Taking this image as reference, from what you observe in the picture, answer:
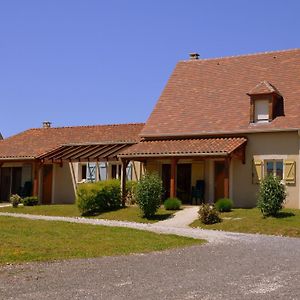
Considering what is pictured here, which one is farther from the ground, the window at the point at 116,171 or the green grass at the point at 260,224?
the window at the point at 116,171

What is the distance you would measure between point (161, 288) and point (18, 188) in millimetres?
26740

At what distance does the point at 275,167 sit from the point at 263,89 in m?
3.84

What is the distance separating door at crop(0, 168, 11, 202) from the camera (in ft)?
114

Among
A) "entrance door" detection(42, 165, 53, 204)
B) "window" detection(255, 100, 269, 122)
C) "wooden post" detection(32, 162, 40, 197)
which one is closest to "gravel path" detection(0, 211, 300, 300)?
"window" detection(255, 100, 269, 122)

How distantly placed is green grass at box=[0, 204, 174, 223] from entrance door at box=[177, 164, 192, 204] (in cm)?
283

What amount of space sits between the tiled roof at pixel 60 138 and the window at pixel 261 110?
6954mm

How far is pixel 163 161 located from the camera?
29.6 m

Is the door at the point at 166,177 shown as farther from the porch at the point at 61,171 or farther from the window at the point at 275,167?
the window at the point at 275,167

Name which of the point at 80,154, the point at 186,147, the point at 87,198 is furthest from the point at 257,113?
the point at 80,154

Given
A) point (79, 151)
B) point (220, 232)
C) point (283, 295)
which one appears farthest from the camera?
point (79, 151)

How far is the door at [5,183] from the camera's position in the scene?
3481 cm

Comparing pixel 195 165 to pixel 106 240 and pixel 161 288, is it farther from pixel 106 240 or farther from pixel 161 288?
pixel 161 288

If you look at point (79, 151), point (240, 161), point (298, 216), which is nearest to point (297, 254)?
point (298, 216)

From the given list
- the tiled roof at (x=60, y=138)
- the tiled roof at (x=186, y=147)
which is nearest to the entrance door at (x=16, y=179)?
the tiled roof at (x=60, y=138)
